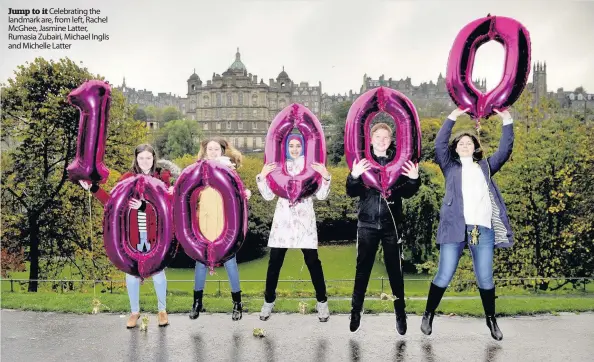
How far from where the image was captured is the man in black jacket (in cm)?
757

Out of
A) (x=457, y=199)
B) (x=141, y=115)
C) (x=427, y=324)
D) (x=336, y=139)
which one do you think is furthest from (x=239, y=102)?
(x=427, y=324)

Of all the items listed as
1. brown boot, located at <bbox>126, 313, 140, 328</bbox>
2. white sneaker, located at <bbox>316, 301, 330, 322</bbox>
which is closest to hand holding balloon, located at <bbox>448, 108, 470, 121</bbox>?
white sneaker, located at <bbox>316, 301, 330, 322</bbox>

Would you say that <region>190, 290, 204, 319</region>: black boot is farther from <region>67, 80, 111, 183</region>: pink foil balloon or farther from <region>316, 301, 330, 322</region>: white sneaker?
<region>67, 80, 111, 183</region>: pink foil balloon

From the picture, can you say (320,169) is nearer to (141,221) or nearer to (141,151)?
(141,151)

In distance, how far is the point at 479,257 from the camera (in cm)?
765

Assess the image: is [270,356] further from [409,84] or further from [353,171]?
[409,84]

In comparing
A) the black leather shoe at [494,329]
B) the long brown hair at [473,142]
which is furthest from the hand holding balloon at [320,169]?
the black leather shoe at [494,329]

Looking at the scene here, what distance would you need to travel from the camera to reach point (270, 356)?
6.77m

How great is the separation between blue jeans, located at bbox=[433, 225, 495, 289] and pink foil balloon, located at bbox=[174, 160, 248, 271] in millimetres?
2961

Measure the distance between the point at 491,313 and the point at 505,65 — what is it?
356 cm

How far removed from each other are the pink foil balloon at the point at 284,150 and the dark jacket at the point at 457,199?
1750 millimetres

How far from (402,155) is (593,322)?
3.95m

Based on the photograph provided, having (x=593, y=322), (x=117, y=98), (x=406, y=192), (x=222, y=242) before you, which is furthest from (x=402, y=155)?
(x=117, y=98)

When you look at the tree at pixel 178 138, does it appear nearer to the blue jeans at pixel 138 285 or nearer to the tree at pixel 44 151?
the tree at pixel 44 151
